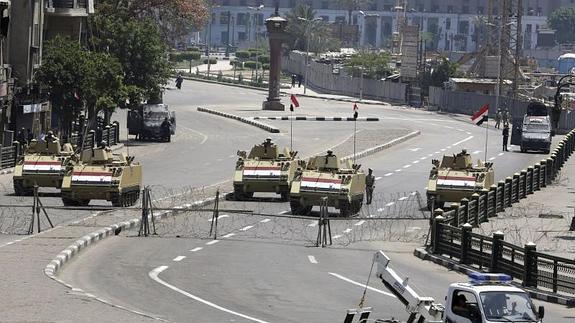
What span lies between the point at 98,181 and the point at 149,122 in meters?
40.0

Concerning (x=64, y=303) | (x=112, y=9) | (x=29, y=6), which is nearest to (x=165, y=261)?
(x=64, y=303)

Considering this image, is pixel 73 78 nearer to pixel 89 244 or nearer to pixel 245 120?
pixel 245 120

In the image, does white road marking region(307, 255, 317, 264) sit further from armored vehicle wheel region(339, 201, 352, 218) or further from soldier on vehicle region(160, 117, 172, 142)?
soldier on vehicle region(160, 117, 172, 142)

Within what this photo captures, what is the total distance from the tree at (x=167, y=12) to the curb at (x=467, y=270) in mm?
58953

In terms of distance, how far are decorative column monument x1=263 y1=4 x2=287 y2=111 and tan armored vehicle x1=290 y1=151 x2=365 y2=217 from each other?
6438 cm

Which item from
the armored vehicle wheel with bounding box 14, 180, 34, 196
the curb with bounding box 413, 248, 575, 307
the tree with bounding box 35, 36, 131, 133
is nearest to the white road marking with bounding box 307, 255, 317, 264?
the curb with bounding box 413, 248, 575, 307

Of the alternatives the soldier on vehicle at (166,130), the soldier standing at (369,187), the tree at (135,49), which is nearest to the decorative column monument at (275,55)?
the tree at (135,49)

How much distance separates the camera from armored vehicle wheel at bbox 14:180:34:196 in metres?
53.0

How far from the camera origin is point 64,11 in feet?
284

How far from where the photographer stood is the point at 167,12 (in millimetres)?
107125

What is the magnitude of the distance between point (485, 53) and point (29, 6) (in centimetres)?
9225

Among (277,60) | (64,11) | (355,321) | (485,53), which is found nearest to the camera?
(355,321)

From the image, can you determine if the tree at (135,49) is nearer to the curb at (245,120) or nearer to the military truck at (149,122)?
the military truck at (149,122)

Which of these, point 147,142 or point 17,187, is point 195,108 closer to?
point 147,142
